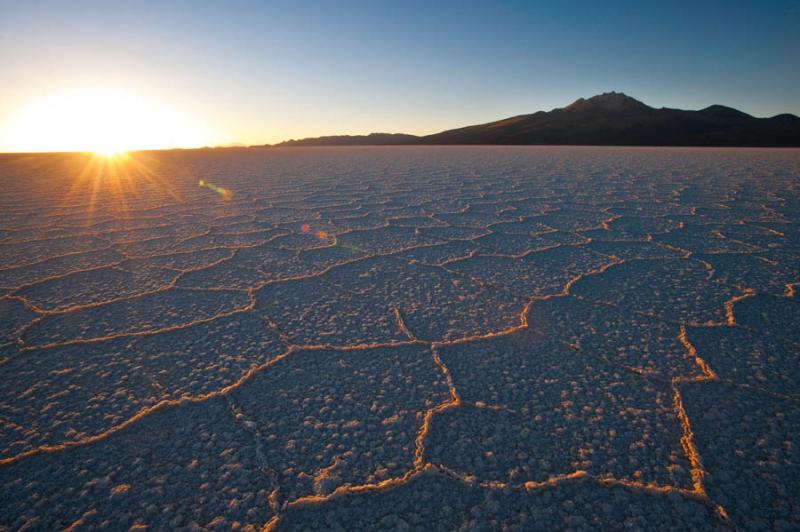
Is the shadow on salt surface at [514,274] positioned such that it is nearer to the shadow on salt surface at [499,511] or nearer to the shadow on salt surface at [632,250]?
the shadow on salt surface at [632,250]

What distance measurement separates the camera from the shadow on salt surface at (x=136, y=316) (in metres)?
1.22

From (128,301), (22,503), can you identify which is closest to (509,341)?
(22,503)

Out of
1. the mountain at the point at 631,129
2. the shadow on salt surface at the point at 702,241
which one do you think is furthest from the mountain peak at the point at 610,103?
the shadow on salt surface at the point at 702,241

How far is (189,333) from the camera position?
48.3 inches

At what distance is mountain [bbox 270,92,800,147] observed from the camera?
3597cm

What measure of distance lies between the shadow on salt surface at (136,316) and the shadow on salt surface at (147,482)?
0.53 meters

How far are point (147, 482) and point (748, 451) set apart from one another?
1136 mm

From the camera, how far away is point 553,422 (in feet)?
2.79

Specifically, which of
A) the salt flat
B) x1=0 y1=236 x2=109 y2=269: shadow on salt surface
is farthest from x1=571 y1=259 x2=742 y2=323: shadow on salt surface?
x1=0 y1=236 x2=109 y2=269: shadow on salt surface

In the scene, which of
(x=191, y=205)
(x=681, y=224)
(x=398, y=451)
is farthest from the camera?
(x=191, y=205)

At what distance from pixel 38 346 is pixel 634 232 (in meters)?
2.87

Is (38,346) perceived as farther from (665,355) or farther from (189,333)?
(665,355)

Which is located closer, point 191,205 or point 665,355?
point 665,355

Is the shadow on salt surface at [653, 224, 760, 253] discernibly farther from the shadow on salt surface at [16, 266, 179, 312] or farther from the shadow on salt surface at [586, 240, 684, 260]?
the shadow on salt surface at [16, 266, 179, 312]
